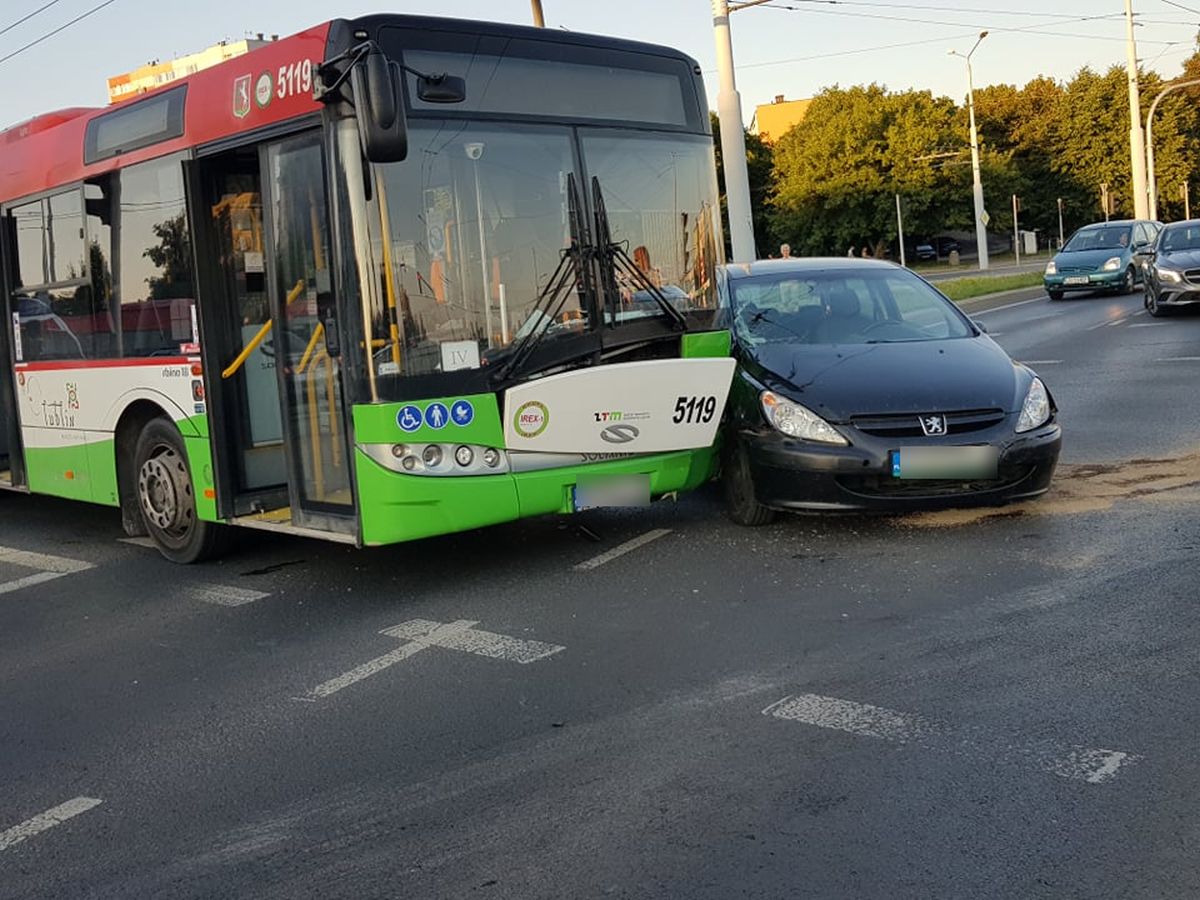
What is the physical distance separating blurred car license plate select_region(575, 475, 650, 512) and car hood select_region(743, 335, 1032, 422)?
106 cm

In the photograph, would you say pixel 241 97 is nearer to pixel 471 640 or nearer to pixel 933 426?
pixel 471 640

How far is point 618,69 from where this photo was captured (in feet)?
25.0

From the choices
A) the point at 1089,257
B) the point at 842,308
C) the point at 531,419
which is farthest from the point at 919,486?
the point at 1089,257

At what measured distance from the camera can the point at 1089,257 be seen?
28750 mm

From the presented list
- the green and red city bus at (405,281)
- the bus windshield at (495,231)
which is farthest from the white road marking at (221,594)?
the bus windshield at (495,231)

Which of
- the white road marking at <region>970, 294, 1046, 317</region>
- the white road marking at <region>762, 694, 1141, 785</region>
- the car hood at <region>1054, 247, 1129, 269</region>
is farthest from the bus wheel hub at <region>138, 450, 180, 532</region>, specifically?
the car hood at <region>1054, 247, 1129, 269</region>

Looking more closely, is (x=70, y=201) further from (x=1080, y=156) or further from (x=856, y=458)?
(x=1080, y=156)

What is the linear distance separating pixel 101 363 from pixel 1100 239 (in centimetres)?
2575

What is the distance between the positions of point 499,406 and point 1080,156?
7971 centimetres

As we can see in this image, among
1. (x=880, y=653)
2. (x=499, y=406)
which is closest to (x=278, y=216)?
(x=499, y=406)

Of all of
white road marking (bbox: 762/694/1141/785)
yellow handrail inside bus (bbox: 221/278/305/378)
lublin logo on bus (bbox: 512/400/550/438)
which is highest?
yellow handrail inside bus (bbox: 221/278/305/378)

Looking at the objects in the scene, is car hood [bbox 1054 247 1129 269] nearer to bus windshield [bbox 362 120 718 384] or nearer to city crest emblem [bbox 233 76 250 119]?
bus windshield [bbox 362 120 718 384]

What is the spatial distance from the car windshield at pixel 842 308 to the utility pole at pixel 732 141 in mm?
12466

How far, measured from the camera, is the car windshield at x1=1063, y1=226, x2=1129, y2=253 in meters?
29.1
